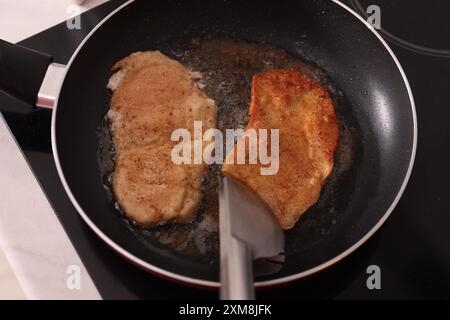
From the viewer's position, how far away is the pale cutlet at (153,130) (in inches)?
45.3

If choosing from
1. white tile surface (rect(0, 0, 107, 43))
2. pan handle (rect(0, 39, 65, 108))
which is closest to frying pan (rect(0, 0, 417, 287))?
pan handle (rect(0, 39, 65, 108))

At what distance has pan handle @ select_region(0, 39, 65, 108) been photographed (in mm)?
1180

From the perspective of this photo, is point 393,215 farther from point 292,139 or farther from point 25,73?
point 25,73

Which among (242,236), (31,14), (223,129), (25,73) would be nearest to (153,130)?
(223,129)

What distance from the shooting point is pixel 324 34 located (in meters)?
1.41

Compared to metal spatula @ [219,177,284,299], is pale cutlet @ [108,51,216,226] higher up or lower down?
higher up

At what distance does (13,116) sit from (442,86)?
1.25 meters

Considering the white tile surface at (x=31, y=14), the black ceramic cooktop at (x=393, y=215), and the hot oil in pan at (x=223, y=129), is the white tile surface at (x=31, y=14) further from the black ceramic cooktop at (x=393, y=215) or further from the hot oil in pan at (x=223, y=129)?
the hot oil in pan at (x=223, y=129)

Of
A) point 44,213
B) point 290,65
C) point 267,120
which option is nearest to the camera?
point 44,213

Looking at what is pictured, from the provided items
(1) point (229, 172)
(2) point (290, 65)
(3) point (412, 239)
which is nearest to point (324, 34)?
(2) point (290, 65)

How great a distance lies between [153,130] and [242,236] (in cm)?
48

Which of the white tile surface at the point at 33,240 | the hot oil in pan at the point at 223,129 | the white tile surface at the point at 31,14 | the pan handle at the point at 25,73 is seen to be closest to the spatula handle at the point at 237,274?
the hot oil in pan at the point at 223,129

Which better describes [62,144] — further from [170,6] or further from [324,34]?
[324,34]

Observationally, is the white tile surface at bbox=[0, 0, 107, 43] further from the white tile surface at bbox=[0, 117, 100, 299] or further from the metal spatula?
the metal spatula
